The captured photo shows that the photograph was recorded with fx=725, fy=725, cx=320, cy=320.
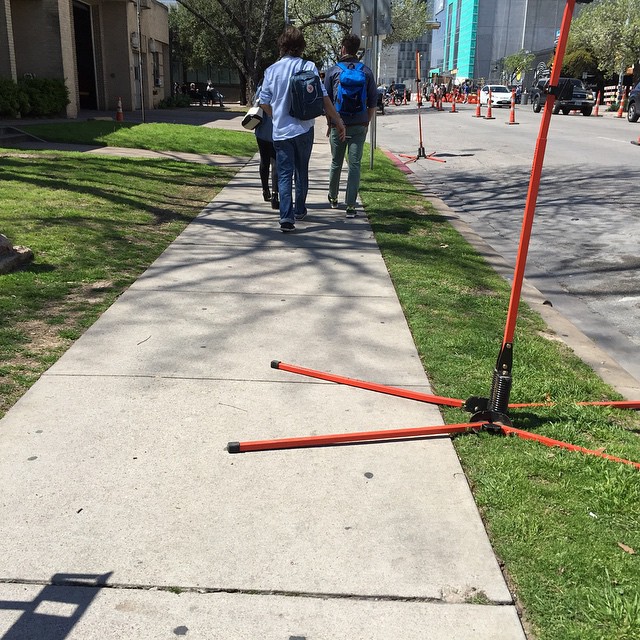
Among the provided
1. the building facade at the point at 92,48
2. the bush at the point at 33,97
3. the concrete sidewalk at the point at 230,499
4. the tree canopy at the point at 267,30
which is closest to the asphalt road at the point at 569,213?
the concrete sidewalk at the point at 230,499

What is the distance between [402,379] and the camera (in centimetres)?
406

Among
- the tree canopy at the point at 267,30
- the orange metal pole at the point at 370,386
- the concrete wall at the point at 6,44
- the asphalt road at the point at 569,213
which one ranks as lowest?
the asphalt road at the point at 569,213

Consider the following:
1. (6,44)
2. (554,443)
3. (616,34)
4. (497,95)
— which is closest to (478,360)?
(554,443)

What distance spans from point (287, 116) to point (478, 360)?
4.08 meters

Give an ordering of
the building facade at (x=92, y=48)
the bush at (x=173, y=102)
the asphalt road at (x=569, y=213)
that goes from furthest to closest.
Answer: the bush at (x=173, y=102) → the building facade at (x=92, y=48) → the asphalt road at (x=569, y=213)

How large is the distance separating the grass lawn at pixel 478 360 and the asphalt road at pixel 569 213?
0.65m

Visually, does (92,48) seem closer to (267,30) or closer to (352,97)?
(267,30)

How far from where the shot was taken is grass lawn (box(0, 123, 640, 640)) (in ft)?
7.89

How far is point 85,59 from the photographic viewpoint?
32375 mm

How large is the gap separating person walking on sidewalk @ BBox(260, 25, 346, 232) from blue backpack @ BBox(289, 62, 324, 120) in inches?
2.8

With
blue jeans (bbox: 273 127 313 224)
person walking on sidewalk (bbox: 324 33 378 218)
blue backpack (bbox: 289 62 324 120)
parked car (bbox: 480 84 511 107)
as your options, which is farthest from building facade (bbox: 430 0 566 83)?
blue backpack (bbox: 289 62 324 120)

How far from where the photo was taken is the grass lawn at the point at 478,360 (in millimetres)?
2404

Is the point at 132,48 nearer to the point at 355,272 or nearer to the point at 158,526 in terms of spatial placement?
the point at 355,272

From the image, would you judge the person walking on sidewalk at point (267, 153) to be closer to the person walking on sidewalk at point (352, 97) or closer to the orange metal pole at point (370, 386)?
the person walking on sidewalk at point (352, 97)
